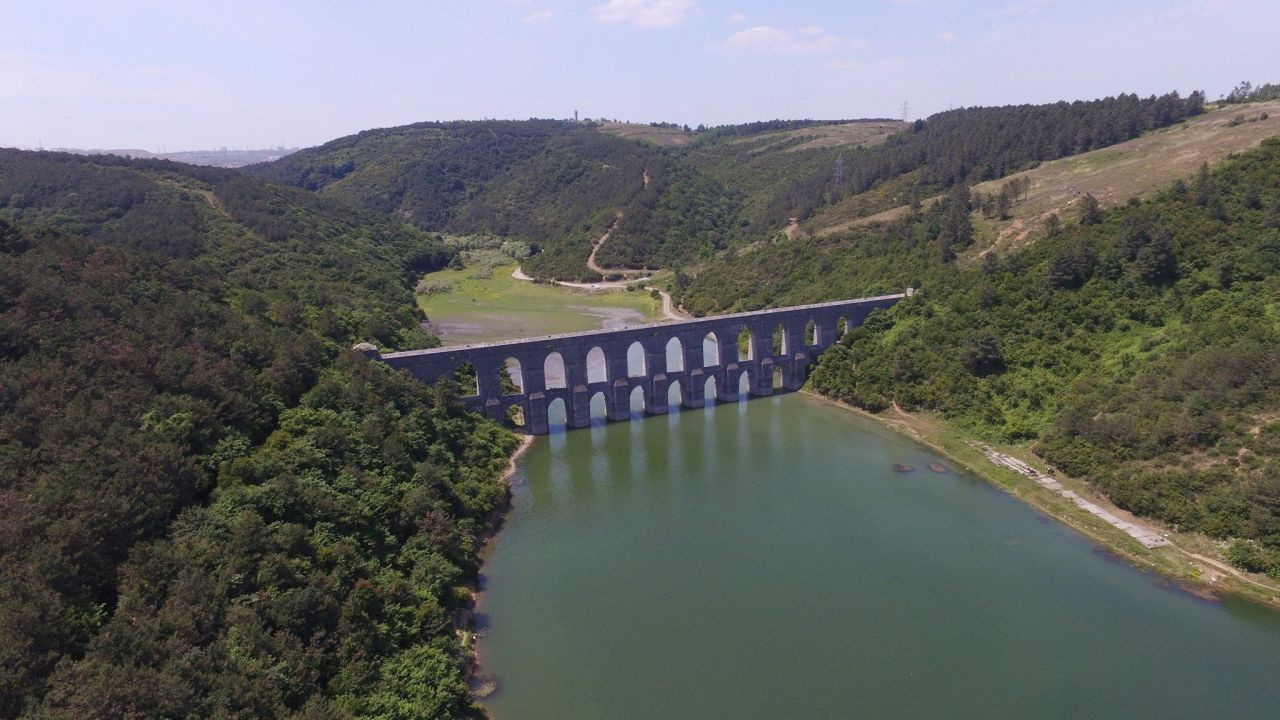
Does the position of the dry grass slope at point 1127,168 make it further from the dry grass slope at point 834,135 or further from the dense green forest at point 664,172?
the dry grass slope at point 834,135

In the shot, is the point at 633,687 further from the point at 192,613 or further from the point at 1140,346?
the point at 1140,346

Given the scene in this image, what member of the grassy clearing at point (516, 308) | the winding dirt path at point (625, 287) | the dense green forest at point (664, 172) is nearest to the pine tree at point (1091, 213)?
the dense green forest at point (664, 172)

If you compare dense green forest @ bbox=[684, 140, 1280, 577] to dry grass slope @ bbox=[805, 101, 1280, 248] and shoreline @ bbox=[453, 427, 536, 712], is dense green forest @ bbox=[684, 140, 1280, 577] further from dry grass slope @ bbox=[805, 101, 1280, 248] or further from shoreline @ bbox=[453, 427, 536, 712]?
shoreline @ bbox=[453, 427, 536, 712]

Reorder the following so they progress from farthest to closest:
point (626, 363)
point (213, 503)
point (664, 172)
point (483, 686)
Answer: point (664, 172)
point (626, 363)
point (213, 503)
point (483, 686)

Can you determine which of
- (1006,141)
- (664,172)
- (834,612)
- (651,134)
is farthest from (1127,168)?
(651,134)

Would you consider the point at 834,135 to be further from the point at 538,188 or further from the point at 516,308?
the point at 516,308

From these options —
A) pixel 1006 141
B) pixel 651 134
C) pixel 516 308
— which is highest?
pixel 651 134

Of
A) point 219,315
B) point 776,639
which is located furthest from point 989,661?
point 219,315

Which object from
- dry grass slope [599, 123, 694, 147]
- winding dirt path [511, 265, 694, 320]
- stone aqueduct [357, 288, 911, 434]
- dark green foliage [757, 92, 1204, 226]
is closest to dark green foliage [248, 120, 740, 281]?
winding dirt path [511, 265, 694, 320]
